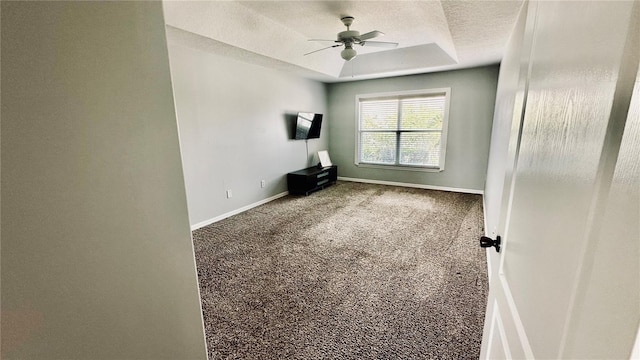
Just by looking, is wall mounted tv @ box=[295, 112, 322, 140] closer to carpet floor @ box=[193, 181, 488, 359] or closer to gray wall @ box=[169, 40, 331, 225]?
gray wall @ box=[169, 40, 331, 225]

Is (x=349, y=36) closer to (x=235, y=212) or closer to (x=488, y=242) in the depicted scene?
(x=488, y=242)

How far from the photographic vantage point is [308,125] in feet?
17.1

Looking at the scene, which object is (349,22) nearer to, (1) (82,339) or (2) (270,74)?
(2) (270,74)

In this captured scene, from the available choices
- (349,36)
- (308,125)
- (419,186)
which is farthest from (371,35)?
(419,186)

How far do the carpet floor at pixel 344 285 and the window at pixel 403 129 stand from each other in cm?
169

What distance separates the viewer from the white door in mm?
330

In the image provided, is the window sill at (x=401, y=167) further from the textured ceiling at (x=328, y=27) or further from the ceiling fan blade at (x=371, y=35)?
the ceiling fan blade at (x=371, y=35)

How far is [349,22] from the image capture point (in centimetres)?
291

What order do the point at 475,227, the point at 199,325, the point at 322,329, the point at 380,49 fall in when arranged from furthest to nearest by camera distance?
Result: the point at 380,49
the point at 475,227
the point at 322,329
the point at 199,325

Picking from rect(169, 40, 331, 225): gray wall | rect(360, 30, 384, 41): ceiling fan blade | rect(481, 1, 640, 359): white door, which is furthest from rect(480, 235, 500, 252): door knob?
rect(169, 40, 331, 225): gray wall

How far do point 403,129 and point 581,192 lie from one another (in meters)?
5.16

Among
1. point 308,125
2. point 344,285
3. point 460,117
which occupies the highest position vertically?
point 460,117

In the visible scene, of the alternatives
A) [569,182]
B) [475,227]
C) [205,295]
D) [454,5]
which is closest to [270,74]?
[454,5]

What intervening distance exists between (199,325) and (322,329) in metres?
0.96
